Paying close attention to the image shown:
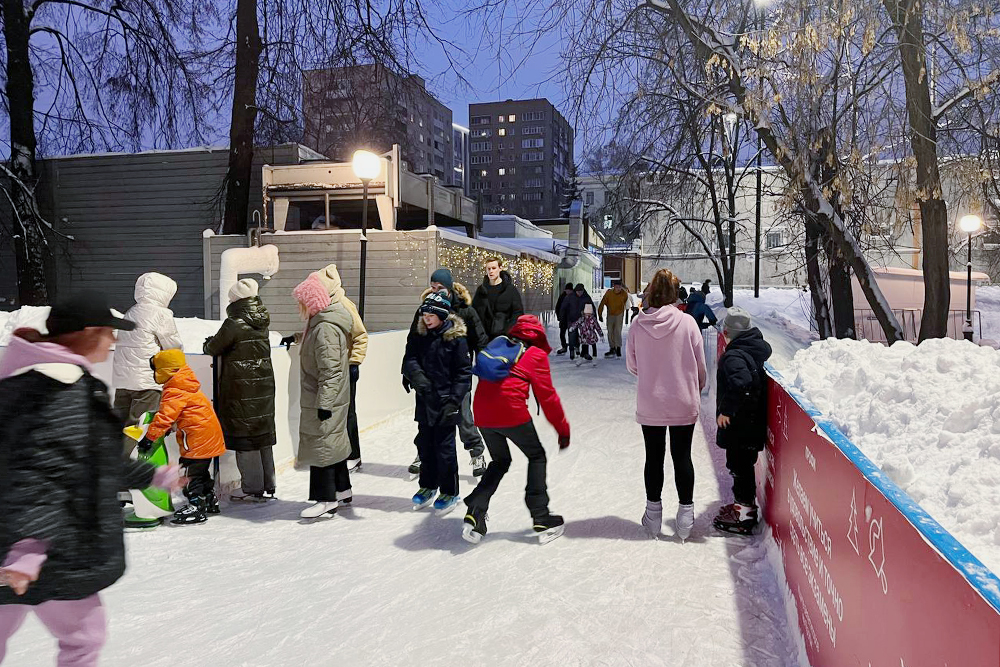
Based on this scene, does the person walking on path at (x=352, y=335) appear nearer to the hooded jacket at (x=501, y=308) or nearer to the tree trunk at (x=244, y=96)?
the hooded jacket at (x=501, y=308)

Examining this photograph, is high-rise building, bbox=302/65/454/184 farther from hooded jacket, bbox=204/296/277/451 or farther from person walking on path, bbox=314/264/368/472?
hooded jacket, bbox=204/296/277/451

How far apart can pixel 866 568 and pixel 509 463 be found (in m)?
2.58

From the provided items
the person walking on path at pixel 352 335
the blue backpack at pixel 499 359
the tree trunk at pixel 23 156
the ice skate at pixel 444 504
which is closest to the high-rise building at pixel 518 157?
the tree trunk at pixel 23 156

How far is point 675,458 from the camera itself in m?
4.46

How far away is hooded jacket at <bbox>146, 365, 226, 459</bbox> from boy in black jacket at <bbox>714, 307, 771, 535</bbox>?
366cm

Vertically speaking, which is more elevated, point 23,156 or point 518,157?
point 518,157

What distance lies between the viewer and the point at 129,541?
454 centimetres

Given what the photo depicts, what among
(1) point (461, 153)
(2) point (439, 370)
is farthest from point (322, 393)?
(1) point (461, 153)

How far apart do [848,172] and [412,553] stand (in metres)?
7.48

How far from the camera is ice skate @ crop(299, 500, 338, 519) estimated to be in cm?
493

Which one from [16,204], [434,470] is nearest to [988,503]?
[434,470]

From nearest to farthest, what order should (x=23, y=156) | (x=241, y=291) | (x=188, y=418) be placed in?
(x=188, y=418) < (x=241, y=291) < (x=23, y=156)

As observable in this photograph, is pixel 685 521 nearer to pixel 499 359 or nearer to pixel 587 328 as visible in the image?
pixel 499 359

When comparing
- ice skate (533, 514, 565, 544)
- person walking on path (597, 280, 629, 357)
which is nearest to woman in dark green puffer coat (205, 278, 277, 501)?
ice skate (533, 514, 565, 544)
